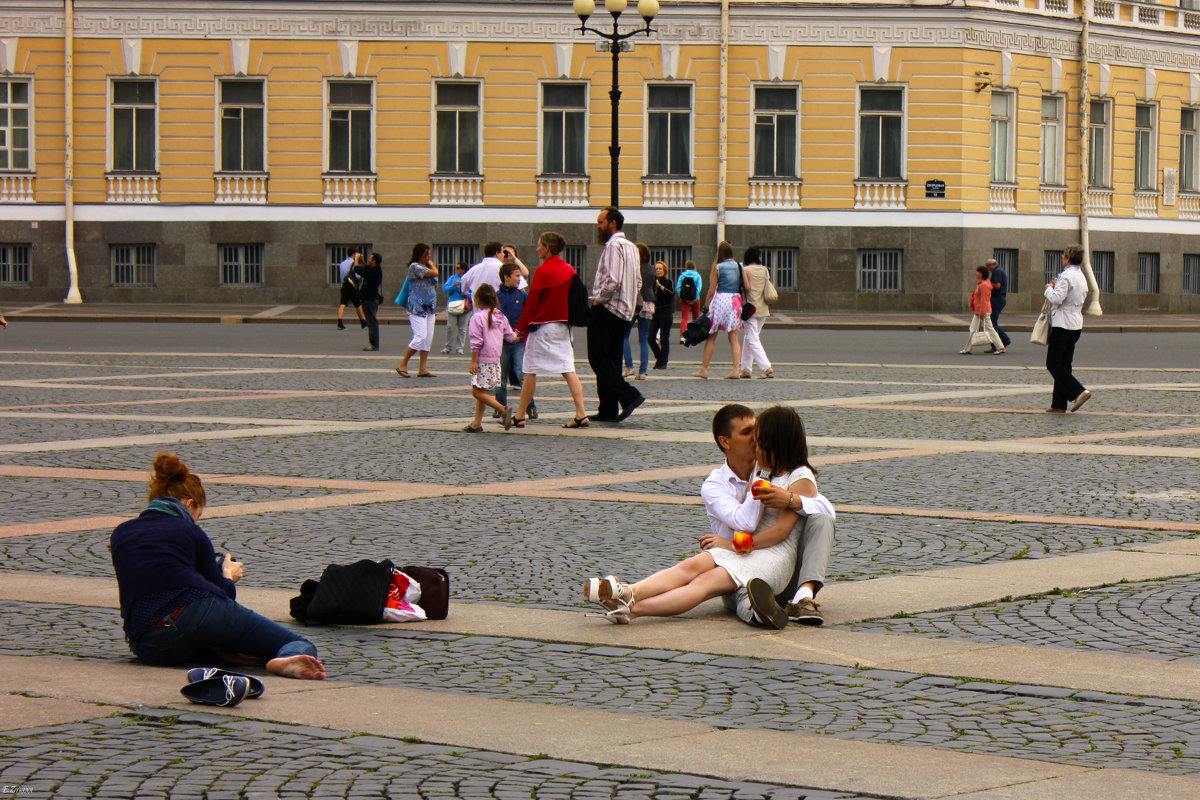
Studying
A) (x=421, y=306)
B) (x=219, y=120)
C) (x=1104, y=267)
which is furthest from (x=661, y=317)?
(x=1104, y=267)

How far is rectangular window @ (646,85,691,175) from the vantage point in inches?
1540

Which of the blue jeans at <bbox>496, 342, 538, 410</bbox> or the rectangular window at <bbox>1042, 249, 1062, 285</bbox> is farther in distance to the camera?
the rectangular window at <bbox>1042, 249, 1062, 285</bbox>

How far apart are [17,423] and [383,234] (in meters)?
24.0

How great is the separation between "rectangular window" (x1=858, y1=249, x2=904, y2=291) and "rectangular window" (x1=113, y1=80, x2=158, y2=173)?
54.3 feet

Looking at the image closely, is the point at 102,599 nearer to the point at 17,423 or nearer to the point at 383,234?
the point at 17,423

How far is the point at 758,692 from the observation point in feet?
20.1

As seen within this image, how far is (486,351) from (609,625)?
831 centimetres

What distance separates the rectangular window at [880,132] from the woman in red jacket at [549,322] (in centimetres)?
2474

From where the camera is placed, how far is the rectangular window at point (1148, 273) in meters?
42.9

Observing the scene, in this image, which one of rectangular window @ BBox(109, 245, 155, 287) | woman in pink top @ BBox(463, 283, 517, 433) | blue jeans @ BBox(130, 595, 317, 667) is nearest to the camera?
blue jeans @ BBox(130, 595, 317, 667)

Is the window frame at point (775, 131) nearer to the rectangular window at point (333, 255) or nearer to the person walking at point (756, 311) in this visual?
the rectangular window at point (333, 255)

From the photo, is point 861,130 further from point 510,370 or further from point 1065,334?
point 510,370

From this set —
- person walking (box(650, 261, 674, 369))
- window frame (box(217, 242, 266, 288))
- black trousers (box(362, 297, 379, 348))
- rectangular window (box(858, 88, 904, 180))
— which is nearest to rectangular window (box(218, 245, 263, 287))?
window frame (box(217, 242, 266, 288))

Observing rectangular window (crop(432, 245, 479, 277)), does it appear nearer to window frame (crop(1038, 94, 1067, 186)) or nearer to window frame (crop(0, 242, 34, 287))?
window frame (crop(0, 242, 34, 287))
